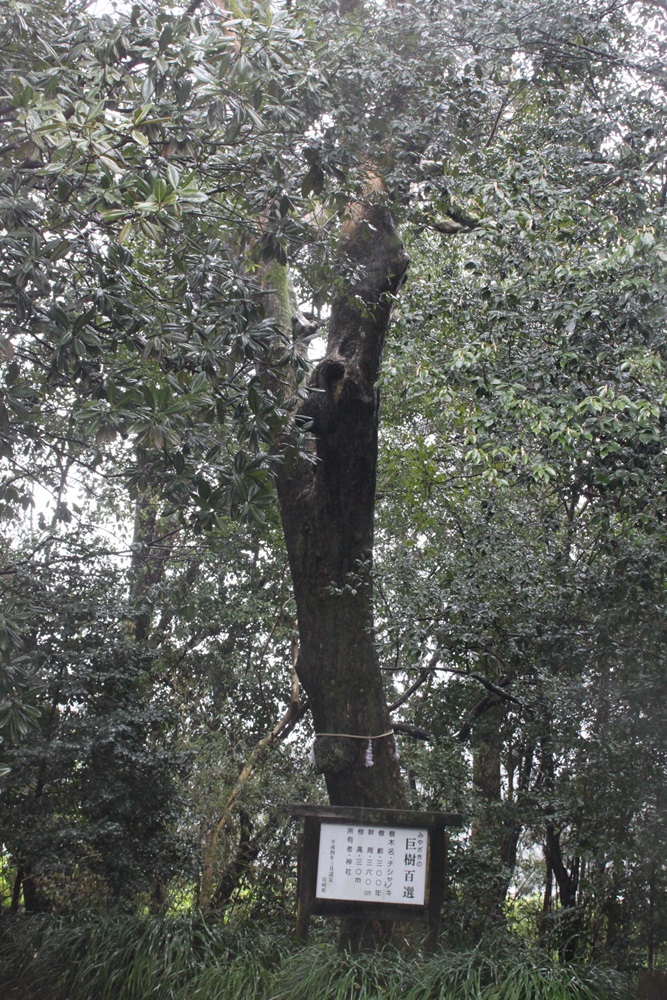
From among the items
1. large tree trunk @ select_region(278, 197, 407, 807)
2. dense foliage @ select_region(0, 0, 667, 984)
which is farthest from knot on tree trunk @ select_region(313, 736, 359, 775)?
dense foliage @ select_region(0, 0, 667, 984)

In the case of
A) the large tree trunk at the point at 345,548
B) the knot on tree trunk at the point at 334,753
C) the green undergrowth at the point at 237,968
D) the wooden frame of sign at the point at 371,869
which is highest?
the large tree trunk at the point at 345,548

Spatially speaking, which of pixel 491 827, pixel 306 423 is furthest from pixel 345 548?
pixel 491 827

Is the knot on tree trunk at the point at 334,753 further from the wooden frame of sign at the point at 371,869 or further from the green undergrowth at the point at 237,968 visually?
the green undergrowth at the point at 237,968

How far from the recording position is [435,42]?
5.77 metres

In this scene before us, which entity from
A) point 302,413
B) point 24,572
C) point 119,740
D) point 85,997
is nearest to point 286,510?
point 302,413

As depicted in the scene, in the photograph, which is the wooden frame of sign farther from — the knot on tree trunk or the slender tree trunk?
the slender tree trunk

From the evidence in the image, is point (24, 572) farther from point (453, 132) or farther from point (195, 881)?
point (453, 132)

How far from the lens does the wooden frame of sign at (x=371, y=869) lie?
5199 millimetres

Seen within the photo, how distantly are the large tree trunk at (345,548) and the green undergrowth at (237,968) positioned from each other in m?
0.96

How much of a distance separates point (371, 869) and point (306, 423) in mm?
2564

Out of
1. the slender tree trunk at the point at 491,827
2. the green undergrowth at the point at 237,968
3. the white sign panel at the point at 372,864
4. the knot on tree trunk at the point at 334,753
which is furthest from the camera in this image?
the slender tree trunk at the point at 491,827

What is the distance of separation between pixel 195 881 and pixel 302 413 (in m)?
3.94

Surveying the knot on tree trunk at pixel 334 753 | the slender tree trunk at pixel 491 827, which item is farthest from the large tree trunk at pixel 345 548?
the slender tree trunk at pixel 491 827

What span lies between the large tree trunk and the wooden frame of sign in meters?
0.28
